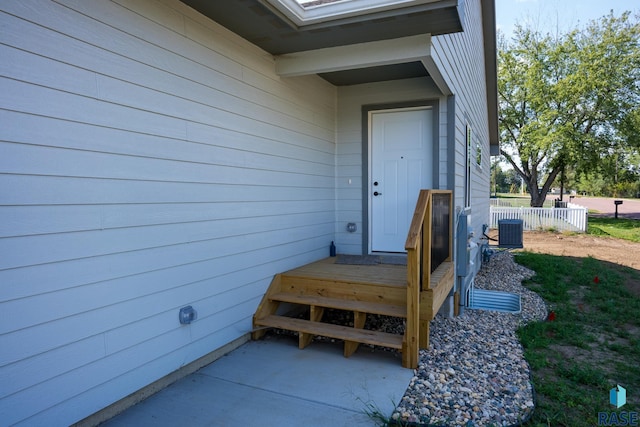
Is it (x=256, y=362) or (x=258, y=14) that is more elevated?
(x=258, y=14)

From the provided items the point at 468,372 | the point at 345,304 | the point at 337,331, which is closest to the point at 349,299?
the point at 345,304

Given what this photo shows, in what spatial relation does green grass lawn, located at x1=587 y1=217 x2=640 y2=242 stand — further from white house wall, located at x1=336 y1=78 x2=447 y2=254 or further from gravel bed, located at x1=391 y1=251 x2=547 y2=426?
white house wall, located at x1=336 y1=78 x2=447 y2=254

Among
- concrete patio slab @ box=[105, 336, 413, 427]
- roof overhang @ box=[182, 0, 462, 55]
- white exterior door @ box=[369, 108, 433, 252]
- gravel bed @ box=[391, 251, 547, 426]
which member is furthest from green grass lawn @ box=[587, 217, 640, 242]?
concrete patio slab @ box=[105, 336, 413, 427]

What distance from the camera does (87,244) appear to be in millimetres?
2318

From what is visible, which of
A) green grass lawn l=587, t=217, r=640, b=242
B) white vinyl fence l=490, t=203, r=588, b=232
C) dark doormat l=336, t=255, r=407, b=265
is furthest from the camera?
white vinyl fence l=490, t=203, r=588, b=232

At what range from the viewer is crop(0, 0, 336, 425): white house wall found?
6.60ft

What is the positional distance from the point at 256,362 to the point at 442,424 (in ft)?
5.13

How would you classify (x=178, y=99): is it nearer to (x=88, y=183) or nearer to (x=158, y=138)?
(x=158, y=138)

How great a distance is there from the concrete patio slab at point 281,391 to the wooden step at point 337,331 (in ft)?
0.64

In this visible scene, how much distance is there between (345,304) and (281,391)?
1108 mm

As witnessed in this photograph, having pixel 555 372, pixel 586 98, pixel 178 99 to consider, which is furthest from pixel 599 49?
pixel 178 99

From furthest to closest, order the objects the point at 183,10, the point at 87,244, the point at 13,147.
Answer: the point at 183,10
the point at 87,244
the point at 13,147

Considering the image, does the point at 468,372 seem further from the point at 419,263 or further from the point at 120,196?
the point at 120,196

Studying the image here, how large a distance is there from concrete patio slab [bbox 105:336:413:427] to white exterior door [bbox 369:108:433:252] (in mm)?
2075
